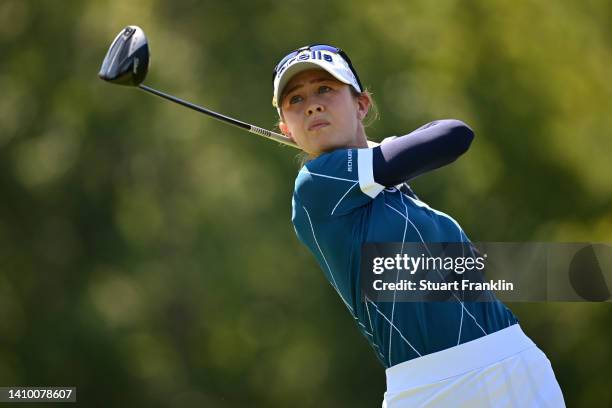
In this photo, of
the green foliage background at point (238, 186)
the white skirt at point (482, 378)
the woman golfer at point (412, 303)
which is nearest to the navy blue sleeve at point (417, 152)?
the woman golfer at point (412, 303)

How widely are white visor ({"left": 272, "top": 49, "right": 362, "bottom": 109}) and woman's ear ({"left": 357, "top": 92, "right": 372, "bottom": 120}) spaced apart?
114 mm

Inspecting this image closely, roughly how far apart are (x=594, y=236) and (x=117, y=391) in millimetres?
4281

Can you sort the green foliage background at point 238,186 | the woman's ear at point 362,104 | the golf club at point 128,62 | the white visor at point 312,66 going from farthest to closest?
the green foliage background at point 238,186 < the golf club at point 128,62 < the woman's ear at point 362,104 < the white visor at point 312,66

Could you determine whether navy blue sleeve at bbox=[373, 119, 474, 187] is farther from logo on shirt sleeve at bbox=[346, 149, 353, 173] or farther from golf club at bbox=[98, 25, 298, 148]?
golf club at bbox=[98, 25, 298, 148]

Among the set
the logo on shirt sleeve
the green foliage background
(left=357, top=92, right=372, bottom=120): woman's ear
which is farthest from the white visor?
the green foliage background

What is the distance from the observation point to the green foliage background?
342 inches

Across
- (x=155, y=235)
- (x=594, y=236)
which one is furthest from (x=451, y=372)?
(x=155, y=235)

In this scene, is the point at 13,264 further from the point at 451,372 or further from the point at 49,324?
the point at 451,372

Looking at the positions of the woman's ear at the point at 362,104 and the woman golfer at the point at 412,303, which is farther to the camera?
the woman's ear at the point at 362,104

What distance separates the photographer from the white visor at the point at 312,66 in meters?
2.95

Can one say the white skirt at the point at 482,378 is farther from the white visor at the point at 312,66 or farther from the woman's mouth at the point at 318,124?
the white visor at the point at 312,66

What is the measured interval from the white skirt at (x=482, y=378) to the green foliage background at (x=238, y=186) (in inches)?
229

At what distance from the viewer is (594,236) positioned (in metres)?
8.42

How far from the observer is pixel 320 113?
296cm
